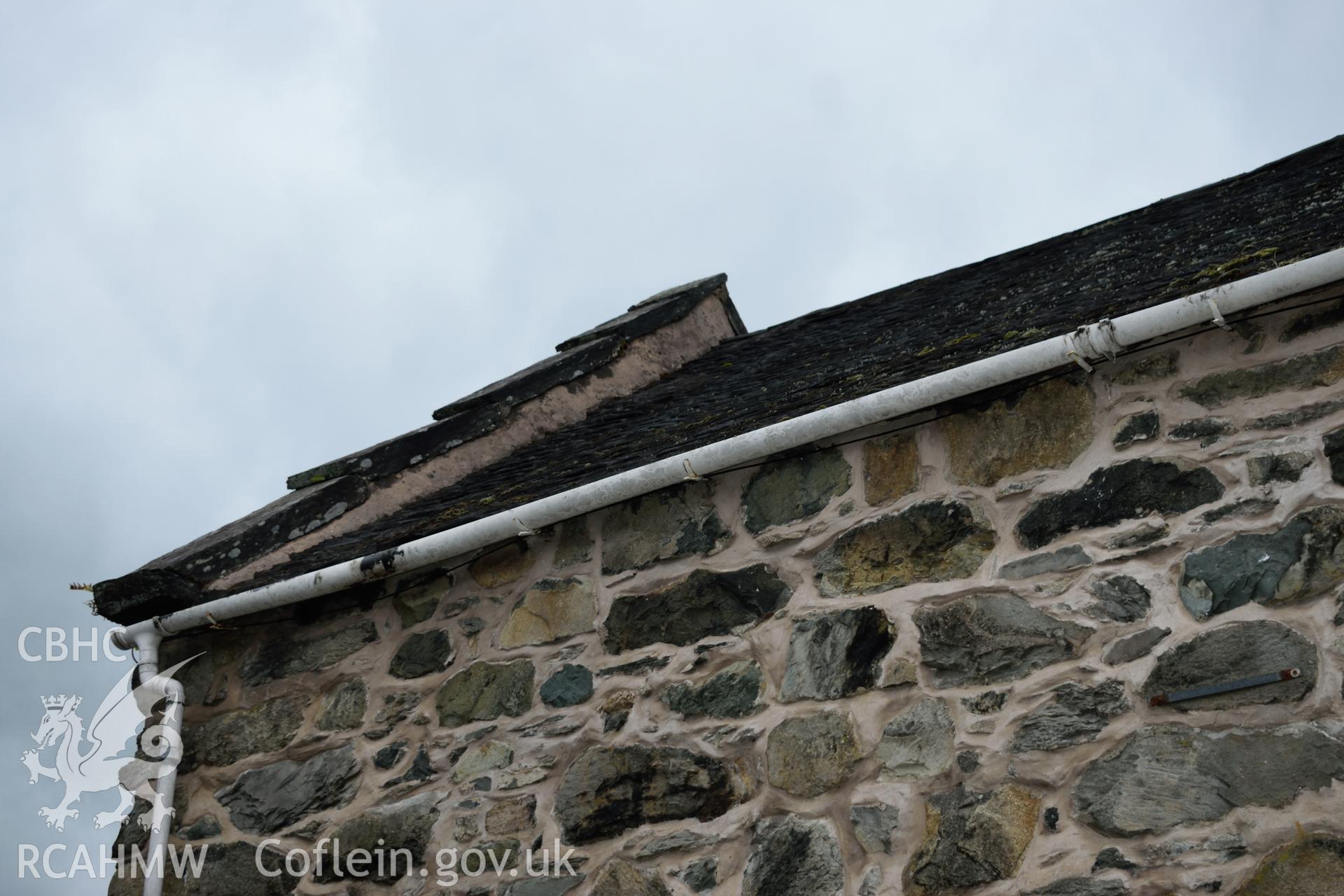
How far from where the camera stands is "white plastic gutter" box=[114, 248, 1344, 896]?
3154 millimetres

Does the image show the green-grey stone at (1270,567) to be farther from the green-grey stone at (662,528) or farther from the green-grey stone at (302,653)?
the green-grey stone at (302,653)

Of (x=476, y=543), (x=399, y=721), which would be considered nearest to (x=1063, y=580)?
(x=476, y=543)

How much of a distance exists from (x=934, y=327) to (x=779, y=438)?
1.49 m

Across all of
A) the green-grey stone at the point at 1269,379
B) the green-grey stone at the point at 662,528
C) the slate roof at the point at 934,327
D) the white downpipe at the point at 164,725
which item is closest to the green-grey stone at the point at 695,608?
the green-grey stone at the point at 662,528

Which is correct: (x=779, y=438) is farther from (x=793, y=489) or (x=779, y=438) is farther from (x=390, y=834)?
(x=390, y=834)

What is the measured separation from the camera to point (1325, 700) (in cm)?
277

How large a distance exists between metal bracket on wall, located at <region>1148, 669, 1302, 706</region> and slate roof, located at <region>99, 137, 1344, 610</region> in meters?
1.20

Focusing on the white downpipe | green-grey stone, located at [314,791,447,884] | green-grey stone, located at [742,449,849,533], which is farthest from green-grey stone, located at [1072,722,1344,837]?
the white downpipe

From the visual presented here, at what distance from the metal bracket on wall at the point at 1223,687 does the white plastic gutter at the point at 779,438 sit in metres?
0.89

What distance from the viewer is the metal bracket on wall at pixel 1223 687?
282cm

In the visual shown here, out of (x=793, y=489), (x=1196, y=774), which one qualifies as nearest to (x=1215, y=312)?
(x=1196, y=774)

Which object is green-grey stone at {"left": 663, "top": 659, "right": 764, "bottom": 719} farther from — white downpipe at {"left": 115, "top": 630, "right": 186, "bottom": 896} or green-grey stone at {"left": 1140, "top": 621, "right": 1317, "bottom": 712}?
white downpipe at {"left": 115, "top": 630, "right": 186, "bottom": 896}

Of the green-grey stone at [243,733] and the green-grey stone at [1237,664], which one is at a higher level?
the green-grey stone at [243,733]

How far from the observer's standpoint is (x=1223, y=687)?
9.42ft
